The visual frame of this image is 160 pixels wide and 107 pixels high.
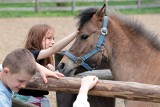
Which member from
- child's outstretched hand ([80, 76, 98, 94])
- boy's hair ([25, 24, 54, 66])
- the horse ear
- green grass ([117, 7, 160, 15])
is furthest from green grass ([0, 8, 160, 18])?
child's outstretched hand ([80, 76, 98, 94])

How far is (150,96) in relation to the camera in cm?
281

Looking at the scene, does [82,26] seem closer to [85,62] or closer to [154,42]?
[85,62]

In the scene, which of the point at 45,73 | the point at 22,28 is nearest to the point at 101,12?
the point at 45,73

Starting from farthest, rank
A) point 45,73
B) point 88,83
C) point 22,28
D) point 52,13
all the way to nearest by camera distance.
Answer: point 52,13 < point 22,28 < point 45,73 < point 88,83

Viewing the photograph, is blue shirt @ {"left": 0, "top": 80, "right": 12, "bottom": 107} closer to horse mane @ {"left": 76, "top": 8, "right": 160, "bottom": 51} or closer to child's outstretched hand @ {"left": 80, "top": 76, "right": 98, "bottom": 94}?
child's outstretched hand @ {"left": 80, "top": 76, "right": 98, "bottom": 94}

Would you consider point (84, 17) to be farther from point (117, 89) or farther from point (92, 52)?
point (117, 89)

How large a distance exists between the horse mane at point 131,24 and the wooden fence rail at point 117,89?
1062mm

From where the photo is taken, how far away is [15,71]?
258cm

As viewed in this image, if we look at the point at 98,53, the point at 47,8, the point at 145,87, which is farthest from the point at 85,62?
the point at 47,8

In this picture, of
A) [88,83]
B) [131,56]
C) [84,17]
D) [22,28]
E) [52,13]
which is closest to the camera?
[88,83]

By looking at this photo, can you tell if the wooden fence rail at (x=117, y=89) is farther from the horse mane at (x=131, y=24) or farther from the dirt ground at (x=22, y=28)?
the dirt ground at (x=22, y=28)

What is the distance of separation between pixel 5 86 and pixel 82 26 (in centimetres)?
162

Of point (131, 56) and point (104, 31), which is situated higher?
point (104, 31)

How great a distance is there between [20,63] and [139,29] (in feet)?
5.99
